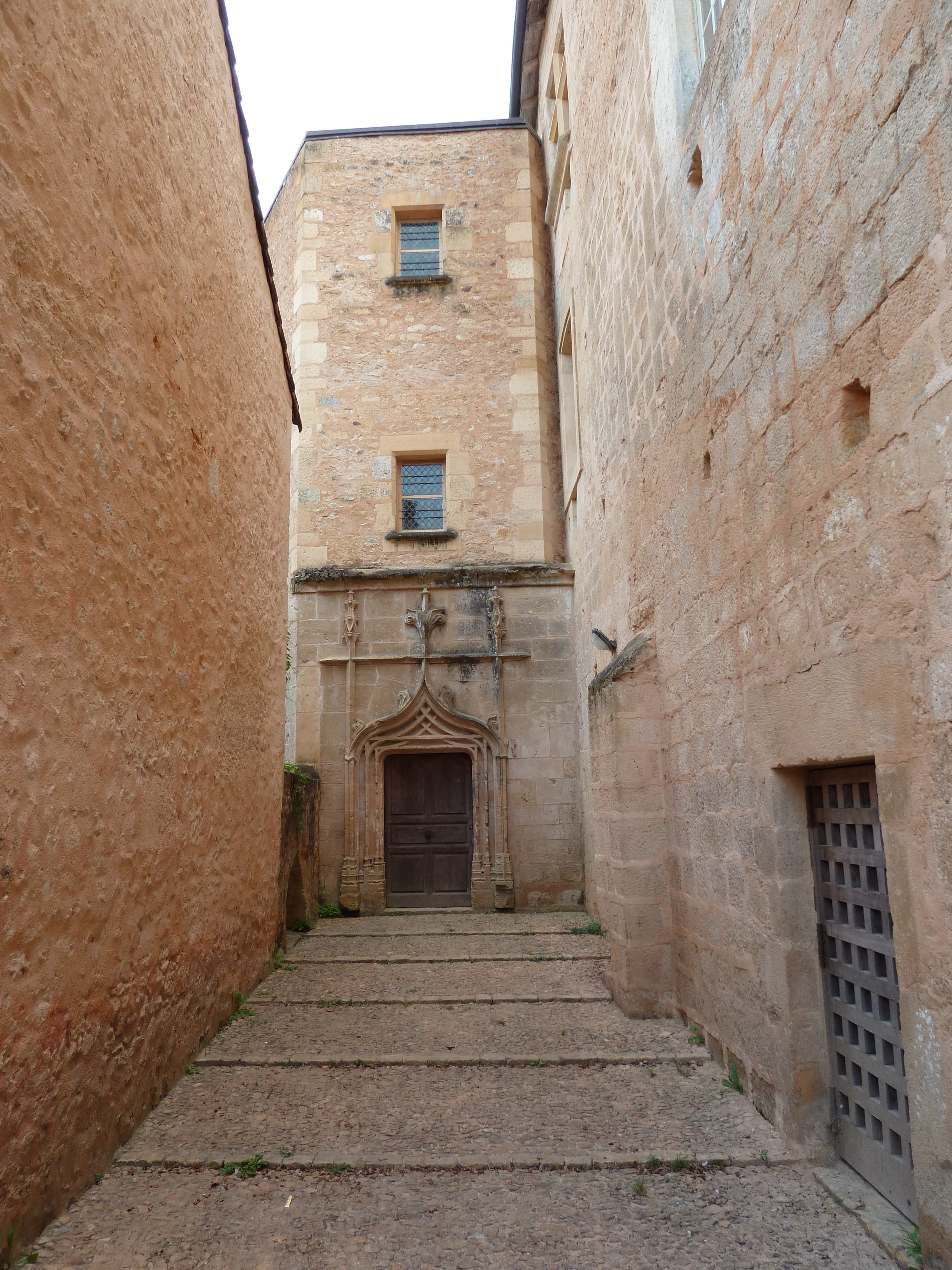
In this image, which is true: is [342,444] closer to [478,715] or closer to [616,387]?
[478,715]

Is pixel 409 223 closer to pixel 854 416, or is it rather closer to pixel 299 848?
pixel 299 848

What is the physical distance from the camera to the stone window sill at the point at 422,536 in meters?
9.92

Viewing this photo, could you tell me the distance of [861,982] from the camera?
9.26ft

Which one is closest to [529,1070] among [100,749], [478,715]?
[100,749]

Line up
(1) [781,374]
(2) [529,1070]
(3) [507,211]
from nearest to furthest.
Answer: (1) [781,374], (2) [529,1070], (3) [507,211]

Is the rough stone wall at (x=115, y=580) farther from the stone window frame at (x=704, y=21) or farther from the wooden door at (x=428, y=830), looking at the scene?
the wooden door at (x=428, y=830)

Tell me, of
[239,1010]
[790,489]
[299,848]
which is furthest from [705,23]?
[299,848]

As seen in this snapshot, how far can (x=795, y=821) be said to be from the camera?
3.24m

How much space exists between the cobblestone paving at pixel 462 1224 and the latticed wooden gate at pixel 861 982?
221 millimetres

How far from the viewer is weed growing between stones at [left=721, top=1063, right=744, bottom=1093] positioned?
3648mm

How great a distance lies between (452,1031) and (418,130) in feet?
36.3

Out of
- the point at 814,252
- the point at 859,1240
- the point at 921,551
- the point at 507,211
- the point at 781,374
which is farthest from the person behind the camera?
the point at 507,211

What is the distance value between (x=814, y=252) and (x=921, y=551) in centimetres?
119

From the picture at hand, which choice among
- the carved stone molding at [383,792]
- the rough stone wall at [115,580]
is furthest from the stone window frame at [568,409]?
the rough stone wall at [115,580]
